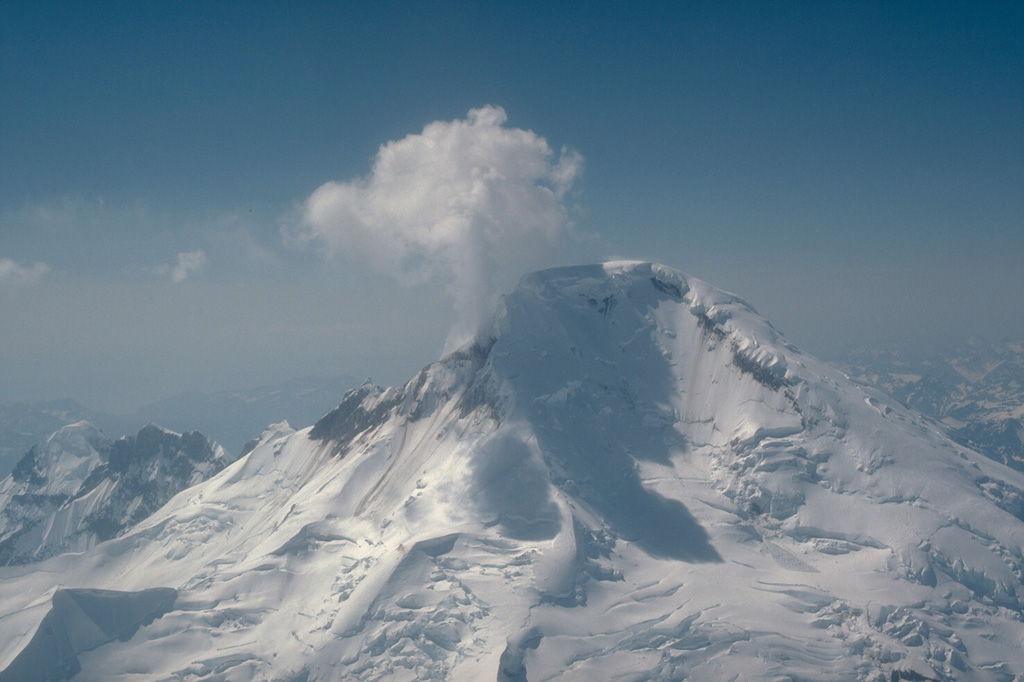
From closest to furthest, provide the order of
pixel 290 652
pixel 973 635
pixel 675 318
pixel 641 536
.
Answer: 1. pixel 973 635
2. pixel 290 652
3. pixel 641 536
4. pixel 675 318

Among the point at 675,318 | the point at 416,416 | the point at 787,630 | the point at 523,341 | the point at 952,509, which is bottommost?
the point at 787,630

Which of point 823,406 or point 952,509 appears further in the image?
point 823,406

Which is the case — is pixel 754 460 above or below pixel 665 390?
below

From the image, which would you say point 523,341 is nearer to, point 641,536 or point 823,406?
point 641,536

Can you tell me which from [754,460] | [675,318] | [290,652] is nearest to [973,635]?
[754,460]

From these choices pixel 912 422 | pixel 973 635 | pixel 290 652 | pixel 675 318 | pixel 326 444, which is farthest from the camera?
pixel 326 444

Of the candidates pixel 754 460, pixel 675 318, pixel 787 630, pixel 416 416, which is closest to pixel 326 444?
pixel 416 416

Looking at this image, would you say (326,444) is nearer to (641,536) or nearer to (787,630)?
(641,536)
